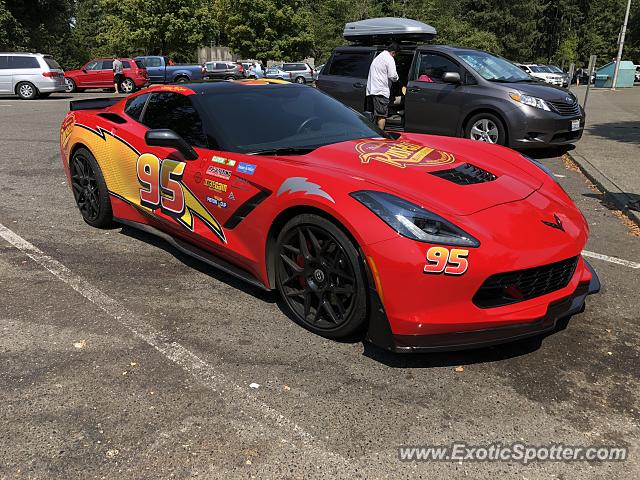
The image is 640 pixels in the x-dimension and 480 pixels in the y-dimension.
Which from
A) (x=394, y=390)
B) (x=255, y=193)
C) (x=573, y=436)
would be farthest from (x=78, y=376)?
(x=573, y=436)

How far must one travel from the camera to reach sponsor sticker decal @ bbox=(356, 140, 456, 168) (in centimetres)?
336

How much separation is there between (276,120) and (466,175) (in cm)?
142

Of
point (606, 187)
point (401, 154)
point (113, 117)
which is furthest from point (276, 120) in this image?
point (606, 187)

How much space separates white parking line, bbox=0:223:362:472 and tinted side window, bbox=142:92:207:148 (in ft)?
4.09

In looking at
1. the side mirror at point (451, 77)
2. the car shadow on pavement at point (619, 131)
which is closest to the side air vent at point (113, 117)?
the side mirror at point (451, 77)

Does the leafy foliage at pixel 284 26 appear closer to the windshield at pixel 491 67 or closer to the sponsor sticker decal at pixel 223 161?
the windshield at pixel 491 67

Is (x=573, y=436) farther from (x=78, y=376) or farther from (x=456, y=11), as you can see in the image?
(x=456, y=11)

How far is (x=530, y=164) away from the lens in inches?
150

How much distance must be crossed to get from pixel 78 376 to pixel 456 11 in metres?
79.0

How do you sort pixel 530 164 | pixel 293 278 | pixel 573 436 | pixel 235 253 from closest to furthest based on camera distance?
pixel 573 436
pixel 293 278
pixel 235 253
pixel 530 164

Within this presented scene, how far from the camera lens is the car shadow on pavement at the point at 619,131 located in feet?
34.6

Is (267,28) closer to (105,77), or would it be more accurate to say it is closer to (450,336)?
(105,77)

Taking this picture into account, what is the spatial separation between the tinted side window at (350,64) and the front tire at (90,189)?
6160mm

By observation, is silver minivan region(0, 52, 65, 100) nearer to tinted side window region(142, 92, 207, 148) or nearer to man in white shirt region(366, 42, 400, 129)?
man in white shirt region(366, 42, 400, 129)
